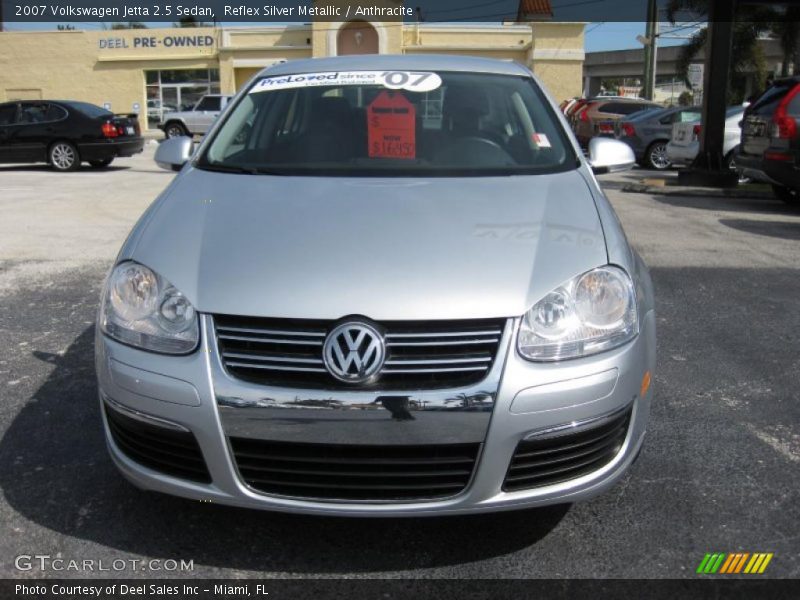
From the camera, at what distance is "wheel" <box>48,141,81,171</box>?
16031 mm

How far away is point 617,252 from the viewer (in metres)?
2.67

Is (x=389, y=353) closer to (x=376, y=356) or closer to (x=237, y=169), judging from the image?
(x=376, y=356)

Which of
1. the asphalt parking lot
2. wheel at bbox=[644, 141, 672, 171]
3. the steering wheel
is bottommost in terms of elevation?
wheel at bbox=[644, 141, 672, 171]

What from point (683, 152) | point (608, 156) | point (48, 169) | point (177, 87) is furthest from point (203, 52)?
point (608, 156)

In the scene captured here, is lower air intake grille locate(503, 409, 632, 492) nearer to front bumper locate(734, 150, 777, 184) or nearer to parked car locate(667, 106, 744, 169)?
front bumper locate(734, 150, 777, 184)

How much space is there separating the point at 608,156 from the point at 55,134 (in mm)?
14512

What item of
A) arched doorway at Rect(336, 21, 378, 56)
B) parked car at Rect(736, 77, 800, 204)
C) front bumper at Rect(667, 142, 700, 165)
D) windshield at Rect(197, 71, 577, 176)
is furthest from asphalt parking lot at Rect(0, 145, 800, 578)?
arched doorway at Rect(336, 21, 378, 56)

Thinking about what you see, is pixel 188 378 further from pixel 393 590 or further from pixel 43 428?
pixel 43 428

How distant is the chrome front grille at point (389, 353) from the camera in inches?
90.0

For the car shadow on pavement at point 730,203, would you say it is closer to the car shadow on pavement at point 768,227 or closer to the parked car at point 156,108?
the car shadow on pavement at point 768,227

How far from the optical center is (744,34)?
3475 cm

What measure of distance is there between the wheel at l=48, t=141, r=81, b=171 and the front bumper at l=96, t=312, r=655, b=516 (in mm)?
14922

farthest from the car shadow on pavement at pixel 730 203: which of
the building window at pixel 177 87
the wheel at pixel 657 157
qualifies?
the building window at pixel 177 87

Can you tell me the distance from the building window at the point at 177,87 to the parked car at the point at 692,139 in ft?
80.0
